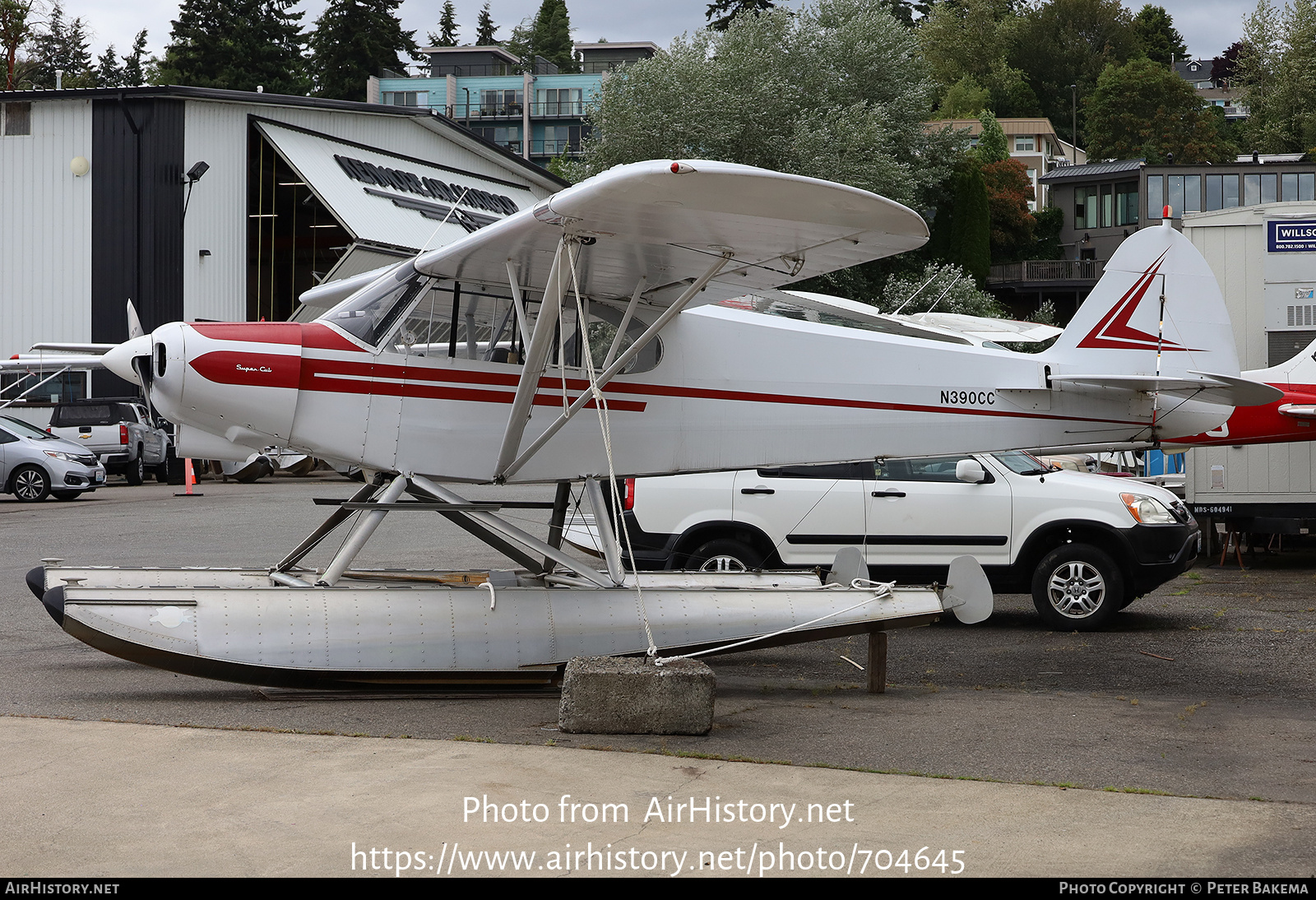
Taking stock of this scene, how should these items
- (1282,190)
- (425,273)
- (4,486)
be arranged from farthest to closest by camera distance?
(1282,190) → (4,486) → (425,273)

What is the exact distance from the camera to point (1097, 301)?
351 inches

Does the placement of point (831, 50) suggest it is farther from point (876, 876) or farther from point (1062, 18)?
point (1062, 18)

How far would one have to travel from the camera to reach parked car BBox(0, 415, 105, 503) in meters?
22.2

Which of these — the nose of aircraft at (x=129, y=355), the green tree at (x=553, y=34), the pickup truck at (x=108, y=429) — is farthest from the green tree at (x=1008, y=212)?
the green tree at (x=553, y=34)

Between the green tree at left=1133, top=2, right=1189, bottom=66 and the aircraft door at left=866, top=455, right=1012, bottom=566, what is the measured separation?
10765 cm

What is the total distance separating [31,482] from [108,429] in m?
4.34

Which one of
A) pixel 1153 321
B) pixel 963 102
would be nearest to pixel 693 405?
pixel 1153 321

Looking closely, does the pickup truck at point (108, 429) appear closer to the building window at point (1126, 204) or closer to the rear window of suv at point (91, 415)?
the rear window of suv at point (91, 415)

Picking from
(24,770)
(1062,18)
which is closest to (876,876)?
(24,770)

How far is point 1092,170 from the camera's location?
2574 inches

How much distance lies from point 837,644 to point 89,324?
24.6 metres

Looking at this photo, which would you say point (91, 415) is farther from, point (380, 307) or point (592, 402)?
point (592, 402)

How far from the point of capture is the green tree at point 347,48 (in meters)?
84.9

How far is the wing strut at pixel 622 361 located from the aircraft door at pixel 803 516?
115 inches
